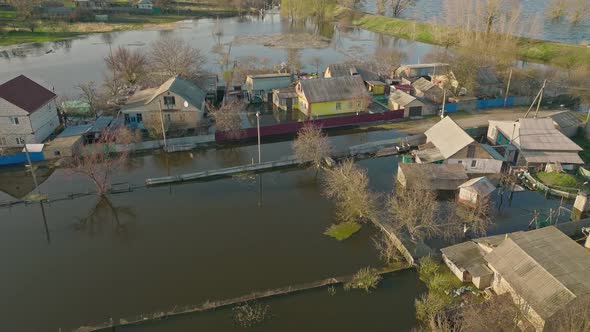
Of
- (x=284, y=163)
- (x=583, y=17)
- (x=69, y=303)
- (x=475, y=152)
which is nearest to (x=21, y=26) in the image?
(x=284, y=163)

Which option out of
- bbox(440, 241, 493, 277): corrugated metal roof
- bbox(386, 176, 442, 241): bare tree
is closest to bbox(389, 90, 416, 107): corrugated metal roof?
bbox(386, 176, 442, 241): bare tree

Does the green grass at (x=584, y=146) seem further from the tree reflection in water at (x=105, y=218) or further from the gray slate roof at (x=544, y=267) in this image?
the tree reflection in water at (x=105, y=218)

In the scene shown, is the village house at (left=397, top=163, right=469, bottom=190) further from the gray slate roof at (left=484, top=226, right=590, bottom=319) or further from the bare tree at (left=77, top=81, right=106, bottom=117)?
the bare tree at (left=77, top=81, right=106, bottom=117)

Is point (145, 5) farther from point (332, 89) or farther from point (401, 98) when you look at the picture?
point (401, 98)

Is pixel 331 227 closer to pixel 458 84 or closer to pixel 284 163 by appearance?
pixel 284 163

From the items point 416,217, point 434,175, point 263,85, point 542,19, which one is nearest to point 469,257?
point 416,217
